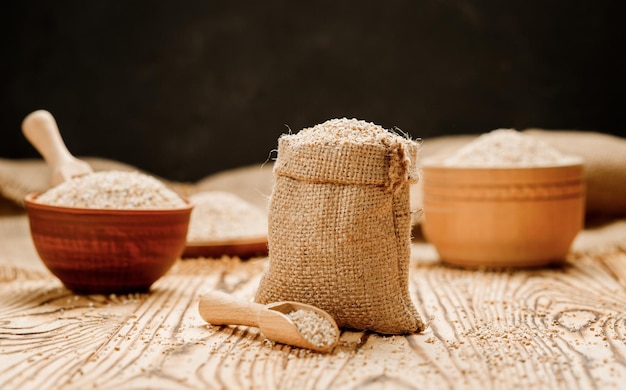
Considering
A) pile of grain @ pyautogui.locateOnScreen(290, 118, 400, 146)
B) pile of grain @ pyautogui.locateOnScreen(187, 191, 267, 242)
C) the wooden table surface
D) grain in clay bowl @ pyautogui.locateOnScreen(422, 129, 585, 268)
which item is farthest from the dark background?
Result: pile of grain @ pyautogui.locateOnScreen(290, 118, 400, 146)

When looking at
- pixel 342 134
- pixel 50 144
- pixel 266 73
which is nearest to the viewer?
pixel 342 134

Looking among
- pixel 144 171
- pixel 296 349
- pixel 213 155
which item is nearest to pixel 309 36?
pixel 213 155

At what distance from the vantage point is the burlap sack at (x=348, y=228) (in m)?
1.46

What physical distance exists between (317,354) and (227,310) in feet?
0.84

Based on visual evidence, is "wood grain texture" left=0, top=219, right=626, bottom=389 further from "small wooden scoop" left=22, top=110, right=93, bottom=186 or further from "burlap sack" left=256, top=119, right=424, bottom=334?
"small wooden scoop" left=22, top=110, right=93, bottom=186

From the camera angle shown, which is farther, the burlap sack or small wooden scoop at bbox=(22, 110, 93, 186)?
small wooden scoop at bbox=(22, 110, 93, 186)

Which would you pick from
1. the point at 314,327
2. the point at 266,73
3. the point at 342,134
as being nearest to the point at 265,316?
the point at 314,327

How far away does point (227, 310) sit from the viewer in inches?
60.6

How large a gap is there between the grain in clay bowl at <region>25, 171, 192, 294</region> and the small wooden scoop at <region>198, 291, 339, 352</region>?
333 millimetres

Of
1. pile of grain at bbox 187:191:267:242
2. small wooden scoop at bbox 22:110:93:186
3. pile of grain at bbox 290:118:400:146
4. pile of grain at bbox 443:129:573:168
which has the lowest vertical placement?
pile of grain at bbox 187:191:267:242

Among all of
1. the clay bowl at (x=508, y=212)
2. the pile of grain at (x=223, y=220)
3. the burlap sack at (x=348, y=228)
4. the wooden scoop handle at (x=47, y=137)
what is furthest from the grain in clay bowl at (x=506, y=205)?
the wooden scoop handle at (x=47, y=137)

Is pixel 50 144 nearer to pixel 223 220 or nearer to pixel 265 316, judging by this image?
pixel 223 220

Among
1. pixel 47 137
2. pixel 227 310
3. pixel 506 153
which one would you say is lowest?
pixel 227 310

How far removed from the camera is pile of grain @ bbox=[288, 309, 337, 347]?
1373mm
